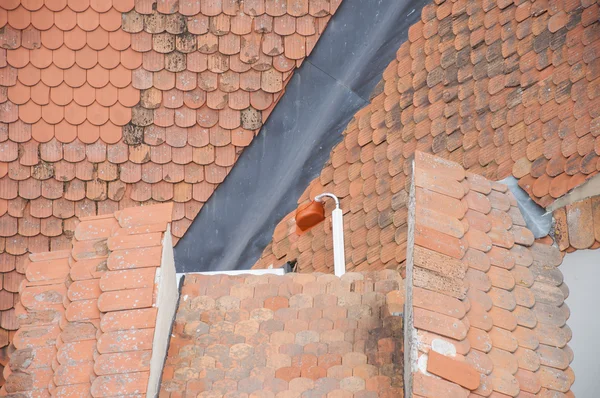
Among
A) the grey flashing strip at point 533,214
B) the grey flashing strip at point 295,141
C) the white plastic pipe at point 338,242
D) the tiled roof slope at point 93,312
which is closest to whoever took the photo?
the tiled roof slope at point 93,312

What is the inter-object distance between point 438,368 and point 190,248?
565 centimetres

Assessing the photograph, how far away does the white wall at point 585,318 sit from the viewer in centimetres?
818

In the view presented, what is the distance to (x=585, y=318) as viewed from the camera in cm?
834

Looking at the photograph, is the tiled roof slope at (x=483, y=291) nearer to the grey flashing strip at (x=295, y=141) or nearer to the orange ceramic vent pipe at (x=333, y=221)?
the orange ceramic vent pipe at (x=333, y=221)

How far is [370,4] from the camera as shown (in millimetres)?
12359

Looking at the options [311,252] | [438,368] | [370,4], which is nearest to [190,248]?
[311,252]

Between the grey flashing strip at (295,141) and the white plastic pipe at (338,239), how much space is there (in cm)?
130

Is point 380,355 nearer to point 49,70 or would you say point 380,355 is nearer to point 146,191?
point 146,191

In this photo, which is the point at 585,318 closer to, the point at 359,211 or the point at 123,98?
the point at 359,211

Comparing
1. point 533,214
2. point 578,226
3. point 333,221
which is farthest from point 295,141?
point 578,226

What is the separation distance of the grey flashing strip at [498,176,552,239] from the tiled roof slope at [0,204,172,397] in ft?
9.49

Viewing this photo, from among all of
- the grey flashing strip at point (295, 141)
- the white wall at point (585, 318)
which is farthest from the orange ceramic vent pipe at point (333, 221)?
the white wall at point (585, 318)

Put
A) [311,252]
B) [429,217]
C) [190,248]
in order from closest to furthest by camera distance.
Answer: [429,217] → [311,252] → [190,248]

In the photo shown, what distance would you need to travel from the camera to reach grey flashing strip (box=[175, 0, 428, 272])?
486 inches
